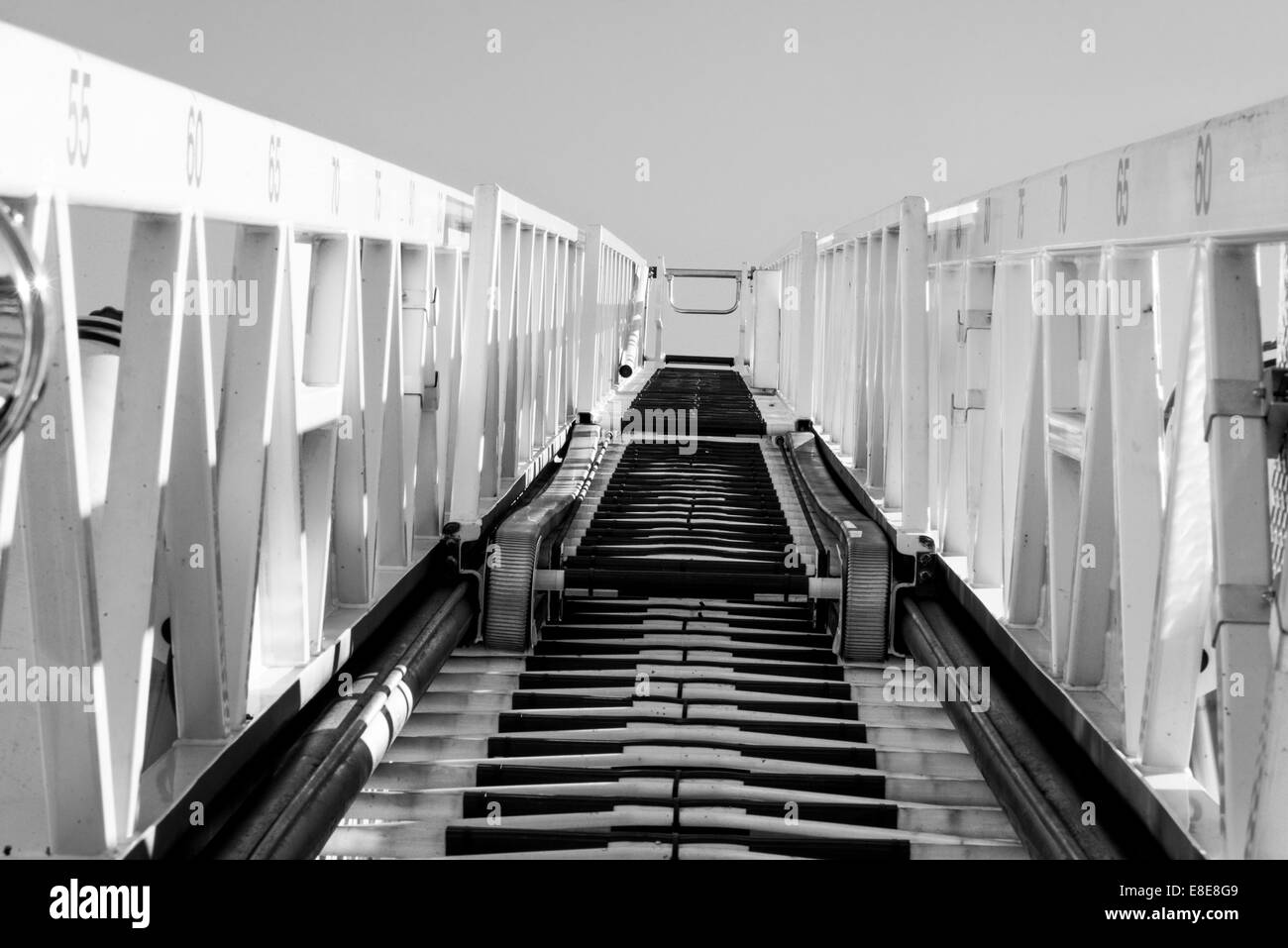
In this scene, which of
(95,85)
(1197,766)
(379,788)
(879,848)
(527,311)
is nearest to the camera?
(95,85)

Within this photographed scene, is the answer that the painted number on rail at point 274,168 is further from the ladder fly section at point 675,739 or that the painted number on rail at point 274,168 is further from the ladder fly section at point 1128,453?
the ladder fly section at point 1128,453

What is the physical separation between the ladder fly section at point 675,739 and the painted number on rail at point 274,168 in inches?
64.1

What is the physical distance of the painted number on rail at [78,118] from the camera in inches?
79.9

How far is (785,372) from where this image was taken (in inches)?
548

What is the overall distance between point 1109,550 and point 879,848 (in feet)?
3.25

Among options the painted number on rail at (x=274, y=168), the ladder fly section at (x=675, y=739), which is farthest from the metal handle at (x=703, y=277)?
the painted number on rail at (x=274, y=168)

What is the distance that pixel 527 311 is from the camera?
7.25m

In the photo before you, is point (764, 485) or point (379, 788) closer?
point (379, 788)
